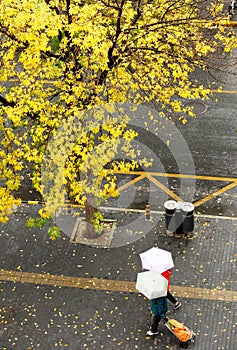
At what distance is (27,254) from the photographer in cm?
1412

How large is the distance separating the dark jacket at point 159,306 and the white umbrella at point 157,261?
607 millimetres

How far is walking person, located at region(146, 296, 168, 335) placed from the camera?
11.5 metres

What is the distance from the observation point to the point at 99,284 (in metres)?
13.2

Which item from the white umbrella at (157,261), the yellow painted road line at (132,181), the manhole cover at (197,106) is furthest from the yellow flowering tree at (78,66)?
the manhole cover at (197,106)

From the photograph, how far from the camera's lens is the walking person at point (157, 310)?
37.6 feet

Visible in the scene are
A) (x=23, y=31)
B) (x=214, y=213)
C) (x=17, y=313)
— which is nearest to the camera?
(x=23, y=31)

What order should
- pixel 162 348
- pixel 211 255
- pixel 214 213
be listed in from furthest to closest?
pixel 214 213 < pixel 211 255 < pixel 162 348

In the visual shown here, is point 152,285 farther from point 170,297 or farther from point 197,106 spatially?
point 197,106

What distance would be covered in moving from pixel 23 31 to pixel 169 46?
368 centimetres

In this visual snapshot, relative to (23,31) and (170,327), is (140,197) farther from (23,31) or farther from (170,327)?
(23,31)

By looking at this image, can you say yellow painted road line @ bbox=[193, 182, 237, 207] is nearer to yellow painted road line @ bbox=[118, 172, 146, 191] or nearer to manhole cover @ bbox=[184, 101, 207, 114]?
yellow painted road line @ bbox=[118, 172, 146, 191]

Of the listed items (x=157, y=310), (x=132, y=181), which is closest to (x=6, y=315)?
(x=157, y=310)

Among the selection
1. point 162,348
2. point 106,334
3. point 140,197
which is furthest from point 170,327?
point 140,197

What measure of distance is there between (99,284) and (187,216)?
2.78m
